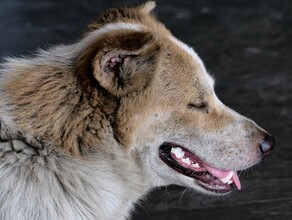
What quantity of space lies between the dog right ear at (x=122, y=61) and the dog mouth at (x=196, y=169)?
399mm

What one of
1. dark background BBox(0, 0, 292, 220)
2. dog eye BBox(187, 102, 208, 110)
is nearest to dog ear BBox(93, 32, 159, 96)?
dog eye BBox(187, 102, 208, 110)

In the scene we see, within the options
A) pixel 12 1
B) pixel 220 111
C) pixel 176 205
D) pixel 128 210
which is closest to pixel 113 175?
pixel 128 210

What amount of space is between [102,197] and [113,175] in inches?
4.9

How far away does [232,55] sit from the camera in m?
8.44

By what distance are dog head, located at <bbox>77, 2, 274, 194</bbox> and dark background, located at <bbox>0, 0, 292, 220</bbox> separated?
5.46 ft

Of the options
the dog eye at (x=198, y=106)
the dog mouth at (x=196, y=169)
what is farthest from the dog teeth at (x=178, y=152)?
the dog eye at (x=198, y=106)

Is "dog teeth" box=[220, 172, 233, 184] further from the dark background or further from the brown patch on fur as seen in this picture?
the dark background

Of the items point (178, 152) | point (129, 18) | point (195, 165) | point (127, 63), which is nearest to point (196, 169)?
point (195, 165)

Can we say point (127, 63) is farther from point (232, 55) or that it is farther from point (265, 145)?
point (232, 55)

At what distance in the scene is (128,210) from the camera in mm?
4168

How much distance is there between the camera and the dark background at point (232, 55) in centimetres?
588

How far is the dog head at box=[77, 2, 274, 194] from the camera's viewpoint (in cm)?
367

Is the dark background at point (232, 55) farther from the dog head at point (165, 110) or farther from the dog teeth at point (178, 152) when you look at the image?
the dog teeth at point (178, 152)

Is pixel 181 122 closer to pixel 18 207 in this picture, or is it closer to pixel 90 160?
pixel 90 160
